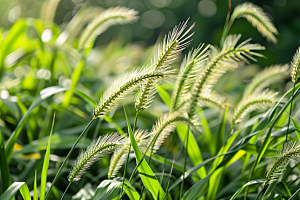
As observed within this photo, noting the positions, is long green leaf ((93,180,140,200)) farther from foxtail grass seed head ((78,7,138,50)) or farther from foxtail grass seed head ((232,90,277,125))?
foxtail grass seed head ((78,7,138,50))

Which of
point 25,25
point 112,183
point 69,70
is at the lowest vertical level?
point 112,183

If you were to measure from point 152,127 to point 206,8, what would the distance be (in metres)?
7.64

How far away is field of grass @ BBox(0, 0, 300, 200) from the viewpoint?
2.02ft

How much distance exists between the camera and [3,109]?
1384mm

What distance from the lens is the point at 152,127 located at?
914 mm

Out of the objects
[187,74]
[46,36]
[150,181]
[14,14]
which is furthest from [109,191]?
[14,14]

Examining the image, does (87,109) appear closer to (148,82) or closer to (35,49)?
(35,49)

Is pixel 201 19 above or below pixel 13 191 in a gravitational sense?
above

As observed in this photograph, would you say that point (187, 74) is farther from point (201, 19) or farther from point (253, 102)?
point (201, 19)

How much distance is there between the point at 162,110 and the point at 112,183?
853mm

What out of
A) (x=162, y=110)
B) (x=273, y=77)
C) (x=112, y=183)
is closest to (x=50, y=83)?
(x=162, y=110)

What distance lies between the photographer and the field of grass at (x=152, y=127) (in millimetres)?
614

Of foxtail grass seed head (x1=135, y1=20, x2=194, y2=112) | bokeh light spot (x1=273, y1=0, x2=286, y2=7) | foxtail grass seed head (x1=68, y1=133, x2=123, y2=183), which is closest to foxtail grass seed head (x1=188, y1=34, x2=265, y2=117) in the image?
foxtail grass seed head (x1=135, y1=20, x2=194, y2=112)

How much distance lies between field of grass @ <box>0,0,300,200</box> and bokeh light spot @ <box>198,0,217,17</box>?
6.03 m
